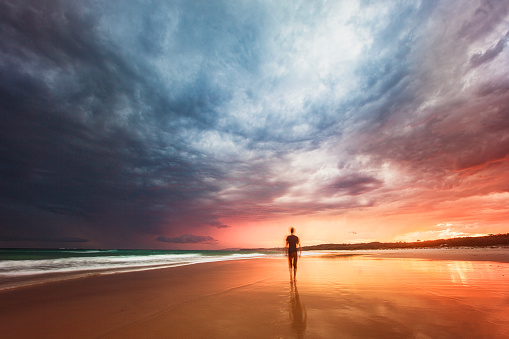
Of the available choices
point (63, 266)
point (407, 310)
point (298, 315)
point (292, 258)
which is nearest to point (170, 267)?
point (63, 266)

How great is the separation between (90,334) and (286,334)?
4.11 metres

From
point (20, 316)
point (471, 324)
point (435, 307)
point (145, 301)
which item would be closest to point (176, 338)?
point (145, 301)

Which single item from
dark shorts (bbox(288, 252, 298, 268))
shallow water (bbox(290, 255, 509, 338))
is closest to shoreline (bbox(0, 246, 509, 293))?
dark shorts (bbox(288, 252, 298, 268))

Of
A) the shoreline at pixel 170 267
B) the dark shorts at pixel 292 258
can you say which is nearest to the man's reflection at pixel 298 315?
the dark shorts at pixel 292 258

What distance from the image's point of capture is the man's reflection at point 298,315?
4.81 metres

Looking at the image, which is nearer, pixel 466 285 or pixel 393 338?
pixel 393 338

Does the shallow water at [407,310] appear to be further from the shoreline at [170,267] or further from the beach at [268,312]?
the shoreline at [170,267]

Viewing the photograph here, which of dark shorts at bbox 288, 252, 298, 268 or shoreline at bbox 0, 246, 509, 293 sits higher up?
dark shorts at bbox 288, 252, 298, 268

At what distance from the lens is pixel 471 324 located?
4.97 metres

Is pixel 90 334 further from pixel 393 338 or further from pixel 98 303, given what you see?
pixel 393 338

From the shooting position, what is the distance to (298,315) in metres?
5.76

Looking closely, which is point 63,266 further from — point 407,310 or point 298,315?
point 407,310

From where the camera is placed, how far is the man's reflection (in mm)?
4812

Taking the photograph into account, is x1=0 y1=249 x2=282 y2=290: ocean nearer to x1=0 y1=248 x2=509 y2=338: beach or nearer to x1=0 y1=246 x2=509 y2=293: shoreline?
x1=0 y1=246 x2=509 y2=293: shoreline
